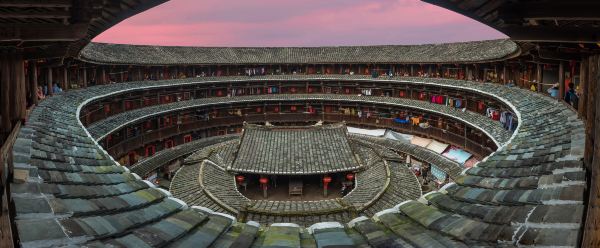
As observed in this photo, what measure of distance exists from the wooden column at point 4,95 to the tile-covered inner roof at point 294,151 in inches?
801

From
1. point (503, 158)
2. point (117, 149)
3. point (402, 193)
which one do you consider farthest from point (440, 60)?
point (503, 158)

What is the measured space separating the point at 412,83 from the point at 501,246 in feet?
149

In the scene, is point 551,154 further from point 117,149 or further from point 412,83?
point 412,83

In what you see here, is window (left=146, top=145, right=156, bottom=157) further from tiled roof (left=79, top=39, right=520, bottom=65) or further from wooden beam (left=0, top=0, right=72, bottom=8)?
wooden beam (left=0, top=0, right=72, bottom=8)

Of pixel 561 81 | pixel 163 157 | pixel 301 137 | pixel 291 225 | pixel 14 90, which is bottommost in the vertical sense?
pixel 163 157

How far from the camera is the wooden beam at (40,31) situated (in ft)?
28.8

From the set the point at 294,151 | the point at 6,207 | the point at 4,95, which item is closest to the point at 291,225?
the point at 6,207

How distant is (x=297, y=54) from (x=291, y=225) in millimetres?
55432

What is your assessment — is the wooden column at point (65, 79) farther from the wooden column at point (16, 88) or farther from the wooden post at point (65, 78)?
the wooden column at point (16, 88)

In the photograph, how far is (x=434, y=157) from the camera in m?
40.7

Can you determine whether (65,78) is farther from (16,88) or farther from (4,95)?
(4,95)

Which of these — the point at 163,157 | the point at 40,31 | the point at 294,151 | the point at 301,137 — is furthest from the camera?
the point at 163,157

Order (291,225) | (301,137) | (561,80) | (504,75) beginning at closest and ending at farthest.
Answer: (291,225), (561,80), (301,137), (504,75)

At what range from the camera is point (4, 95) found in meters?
11.6
